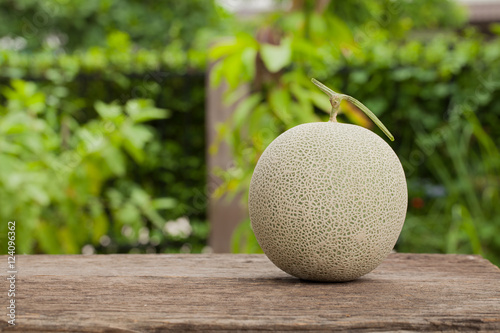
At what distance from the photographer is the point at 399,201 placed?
989 mm

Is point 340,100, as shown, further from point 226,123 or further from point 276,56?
point 226,123

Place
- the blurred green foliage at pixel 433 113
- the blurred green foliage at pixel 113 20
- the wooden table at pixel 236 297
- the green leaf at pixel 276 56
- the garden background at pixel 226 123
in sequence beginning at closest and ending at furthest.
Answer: the wooden table at pixel 236 297
the green leaf at pixel 276 56
the garden background at pixel 226 123
the blurred green foliage at pixel 433 113
the blurred green foliage at pixel 113 20

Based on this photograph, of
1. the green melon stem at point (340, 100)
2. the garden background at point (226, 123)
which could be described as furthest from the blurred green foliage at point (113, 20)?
the green melon stem at point (340, 100)

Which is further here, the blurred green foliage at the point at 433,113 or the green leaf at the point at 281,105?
the blurred green foliage at the point at 433,113

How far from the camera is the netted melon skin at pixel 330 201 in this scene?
0.94 meters

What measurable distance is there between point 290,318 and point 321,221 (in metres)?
0.23

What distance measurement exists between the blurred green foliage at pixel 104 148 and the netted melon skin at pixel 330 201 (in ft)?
5.20

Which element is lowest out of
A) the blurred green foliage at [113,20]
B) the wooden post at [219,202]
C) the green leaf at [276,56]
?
the wooden post at [219,202]

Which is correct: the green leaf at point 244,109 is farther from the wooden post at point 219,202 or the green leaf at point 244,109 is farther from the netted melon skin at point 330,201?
the netted melon skin at point 330,201

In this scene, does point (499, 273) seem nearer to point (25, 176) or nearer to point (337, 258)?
point (337, 258)

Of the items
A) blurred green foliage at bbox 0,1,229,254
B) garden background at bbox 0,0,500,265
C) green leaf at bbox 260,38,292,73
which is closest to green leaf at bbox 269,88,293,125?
garden background at bbox 0,0,500,265

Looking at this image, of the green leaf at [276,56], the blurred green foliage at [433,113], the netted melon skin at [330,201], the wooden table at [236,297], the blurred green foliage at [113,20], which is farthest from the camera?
the blurred green foliage at [113,20]

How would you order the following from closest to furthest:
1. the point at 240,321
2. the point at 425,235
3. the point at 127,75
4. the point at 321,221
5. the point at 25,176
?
the point at 240,321
the point at 321,221
the point at 25,176
the point at 425,235
the point at 127,75

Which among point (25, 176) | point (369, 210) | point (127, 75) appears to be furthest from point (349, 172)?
point (127, 75)
